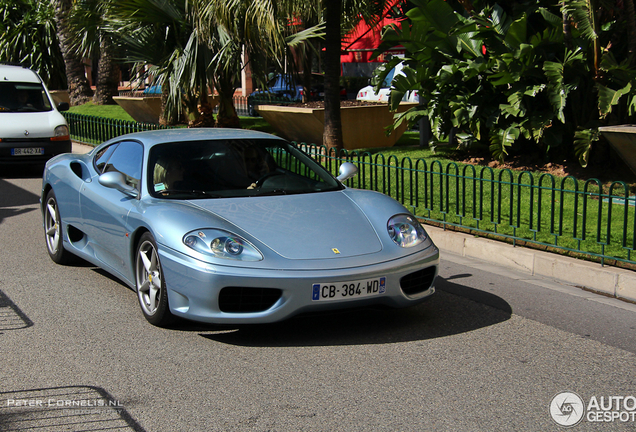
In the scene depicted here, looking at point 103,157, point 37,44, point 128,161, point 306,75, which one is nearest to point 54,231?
point 103,157

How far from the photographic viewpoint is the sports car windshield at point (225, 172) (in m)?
5.48

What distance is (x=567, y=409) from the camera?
3734 millimetres

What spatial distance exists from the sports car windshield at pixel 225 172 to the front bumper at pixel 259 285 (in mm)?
782

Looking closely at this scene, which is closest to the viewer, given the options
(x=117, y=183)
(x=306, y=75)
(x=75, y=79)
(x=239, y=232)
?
(x=239, y=232)

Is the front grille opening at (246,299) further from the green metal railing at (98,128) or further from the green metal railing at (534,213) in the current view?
the green metal railing at (98,128)

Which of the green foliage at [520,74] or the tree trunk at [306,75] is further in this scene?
the tree trunk at [306,75]

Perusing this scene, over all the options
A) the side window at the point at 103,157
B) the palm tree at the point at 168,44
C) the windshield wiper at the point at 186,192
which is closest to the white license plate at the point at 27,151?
the palm tree at the point at 168,44

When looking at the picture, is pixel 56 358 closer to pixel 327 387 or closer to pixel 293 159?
pixel 327 387

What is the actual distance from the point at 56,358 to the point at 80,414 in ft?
3.09

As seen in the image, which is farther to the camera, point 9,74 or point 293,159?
point 9,74

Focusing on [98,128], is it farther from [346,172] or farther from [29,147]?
[346,172]

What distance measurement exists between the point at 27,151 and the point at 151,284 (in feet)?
31.1

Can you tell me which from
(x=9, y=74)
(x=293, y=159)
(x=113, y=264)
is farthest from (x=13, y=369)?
(x=9, y=74)

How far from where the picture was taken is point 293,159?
245 inches
